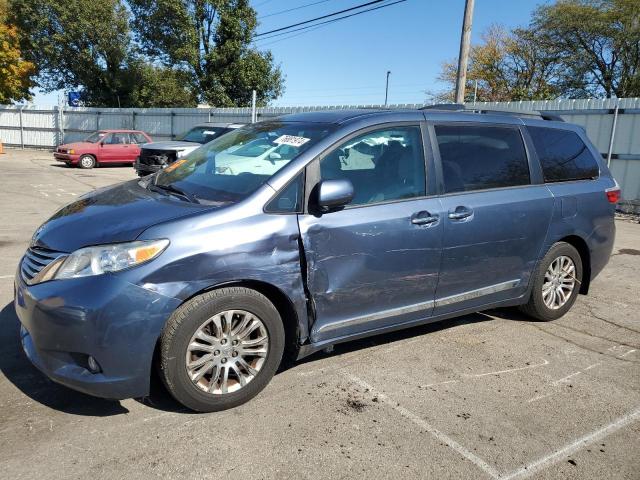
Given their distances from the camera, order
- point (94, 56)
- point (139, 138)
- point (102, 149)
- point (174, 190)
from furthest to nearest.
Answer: point (94, 56), point (139, 138), point (102, 149), point (174, 190)

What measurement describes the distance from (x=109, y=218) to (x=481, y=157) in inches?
111

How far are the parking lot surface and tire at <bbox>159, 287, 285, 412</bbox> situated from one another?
0.42ft


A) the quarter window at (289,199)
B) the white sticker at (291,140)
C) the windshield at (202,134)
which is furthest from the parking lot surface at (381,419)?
the windshield at (202,134)

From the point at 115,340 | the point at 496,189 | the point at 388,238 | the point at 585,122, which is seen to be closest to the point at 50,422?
the point at 115,340

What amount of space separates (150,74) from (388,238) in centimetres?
3601

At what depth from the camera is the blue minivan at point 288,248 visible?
282 centimetres

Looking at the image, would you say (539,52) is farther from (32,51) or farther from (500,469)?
(500,469)

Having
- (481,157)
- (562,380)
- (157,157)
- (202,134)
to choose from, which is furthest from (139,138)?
(562,380)

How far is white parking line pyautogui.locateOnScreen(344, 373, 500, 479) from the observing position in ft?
9.02

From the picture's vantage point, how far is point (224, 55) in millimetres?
29047

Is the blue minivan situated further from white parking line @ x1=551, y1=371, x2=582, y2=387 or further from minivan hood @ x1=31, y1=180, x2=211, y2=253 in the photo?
white parking line @ x1=551, y1=371, x2=582, y2=387

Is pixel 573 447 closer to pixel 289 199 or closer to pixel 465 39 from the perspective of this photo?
pixel 289 199

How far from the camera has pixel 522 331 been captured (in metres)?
4.68

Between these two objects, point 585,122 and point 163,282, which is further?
point 585,122
